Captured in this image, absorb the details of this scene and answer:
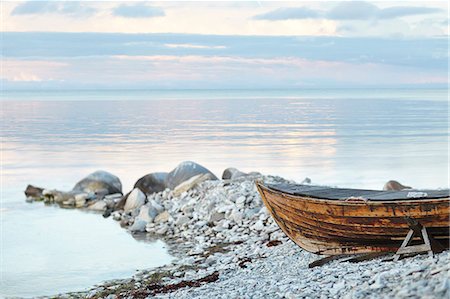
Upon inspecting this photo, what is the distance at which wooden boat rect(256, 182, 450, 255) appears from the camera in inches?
434

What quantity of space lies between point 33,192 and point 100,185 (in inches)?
88.9

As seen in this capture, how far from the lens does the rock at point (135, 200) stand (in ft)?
67.7

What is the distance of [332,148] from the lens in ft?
119

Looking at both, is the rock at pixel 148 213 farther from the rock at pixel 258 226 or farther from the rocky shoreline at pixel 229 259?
the rock at pixel 258 226

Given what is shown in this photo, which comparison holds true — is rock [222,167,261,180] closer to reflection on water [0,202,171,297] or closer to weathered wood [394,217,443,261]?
reflection on water [0,202,171,297]

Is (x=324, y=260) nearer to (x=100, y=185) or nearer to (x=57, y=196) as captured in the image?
(x=100, y=185)

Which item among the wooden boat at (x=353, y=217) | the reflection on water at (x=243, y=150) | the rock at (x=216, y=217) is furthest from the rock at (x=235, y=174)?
the wooden boat at (x=353, y=217)

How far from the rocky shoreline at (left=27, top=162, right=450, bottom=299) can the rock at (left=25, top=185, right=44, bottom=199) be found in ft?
0.48

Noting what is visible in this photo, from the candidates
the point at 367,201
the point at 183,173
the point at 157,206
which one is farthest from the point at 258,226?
the point at 183,173

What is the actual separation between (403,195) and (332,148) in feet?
76.9

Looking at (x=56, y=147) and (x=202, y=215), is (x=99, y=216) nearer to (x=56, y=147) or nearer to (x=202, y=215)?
(x=202, y=215)

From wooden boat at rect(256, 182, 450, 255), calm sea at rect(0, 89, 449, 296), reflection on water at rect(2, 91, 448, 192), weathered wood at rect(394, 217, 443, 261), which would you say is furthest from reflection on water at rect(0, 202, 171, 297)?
reflection on water at rect(2, 91, 448, 192)

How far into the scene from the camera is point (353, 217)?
1159 cm

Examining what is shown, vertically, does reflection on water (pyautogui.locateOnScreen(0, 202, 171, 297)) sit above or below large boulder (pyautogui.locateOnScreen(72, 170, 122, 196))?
below
